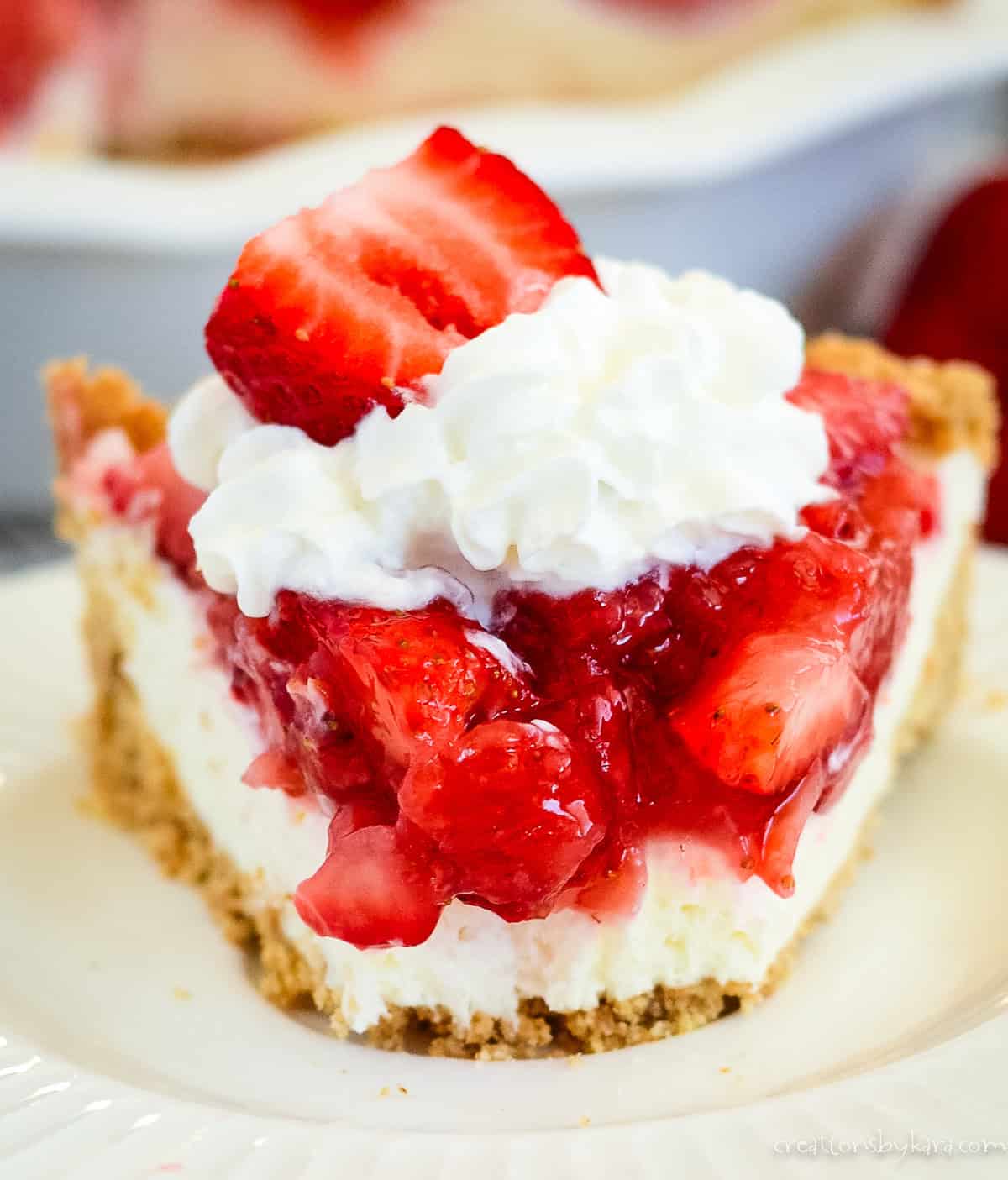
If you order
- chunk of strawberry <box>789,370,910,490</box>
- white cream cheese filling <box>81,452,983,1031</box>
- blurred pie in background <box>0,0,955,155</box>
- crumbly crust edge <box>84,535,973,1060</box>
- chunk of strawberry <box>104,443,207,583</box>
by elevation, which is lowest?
crumbly crust edge <box>84,535,973,1060</box>

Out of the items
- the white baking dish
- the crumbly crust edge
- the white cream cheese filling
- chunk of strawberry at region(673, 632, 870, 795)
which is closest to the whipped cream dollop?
chunk of strawberry at region(673, 632, 870, 795)

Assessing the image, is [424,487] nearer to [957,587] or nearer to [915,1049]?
[915,1049]

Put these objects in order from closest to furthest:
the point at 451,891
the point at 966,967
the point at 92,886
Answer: the point at 451,891, the point at 966,967, the point at 92,886

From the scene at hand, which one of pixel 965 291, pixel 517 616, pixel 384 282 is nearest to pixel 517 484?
pixel 517 616

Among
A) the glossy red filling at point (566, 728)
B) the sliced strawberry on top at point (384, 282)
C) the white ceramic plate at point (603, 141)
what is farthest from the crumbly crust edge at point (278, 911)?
the white ceramic plate at point (603, 141)

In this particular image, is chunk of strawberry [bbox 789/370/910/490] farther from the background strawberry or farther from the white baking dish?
the background strawberry

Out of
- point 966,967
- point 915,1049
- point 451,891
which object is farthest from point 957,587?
point 451,891
